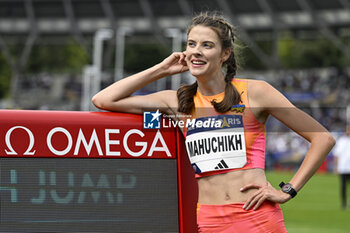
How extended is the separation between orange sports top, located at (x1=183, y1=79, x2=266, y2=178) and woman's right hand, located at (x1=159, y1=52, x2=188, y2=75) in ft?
1.15

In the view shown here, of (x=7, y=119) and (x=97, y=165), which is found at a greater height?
(x=7, y=119)

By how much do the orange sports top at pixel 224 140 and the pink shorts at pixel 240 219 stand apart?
204 mm

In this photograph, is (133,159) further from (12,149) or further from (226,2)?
(226,2)

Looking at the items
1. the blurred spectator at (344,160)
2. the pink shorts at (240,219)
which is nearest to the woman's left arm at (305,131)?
the pink shorts at (240,219)

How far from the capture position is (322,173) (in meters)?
32.3

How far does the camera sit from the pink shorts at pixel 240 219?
3715 millimetres

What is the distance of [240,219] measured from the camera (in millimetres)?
3723

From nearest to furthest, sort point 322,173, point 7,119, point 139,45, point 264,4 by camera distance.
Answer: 1. point 7,119
2. point 322,173
3. point 264,4
4. point 139,45

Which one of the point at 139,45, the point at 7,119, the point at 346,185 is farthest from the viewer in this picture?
the point at 139,45

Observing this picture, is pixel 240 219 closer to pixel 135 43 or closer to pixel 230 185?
→ pixel 230 185

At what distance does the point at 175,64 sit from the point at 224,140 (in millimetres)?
592

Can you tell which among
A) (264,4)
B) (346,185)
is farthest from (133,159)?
(264,4)

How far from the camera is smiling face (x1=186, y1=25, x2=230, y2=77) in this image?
381 cm

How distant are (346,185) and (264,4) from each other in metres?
46.0
